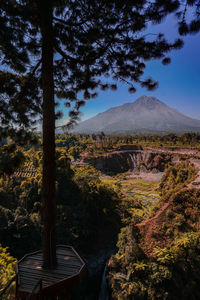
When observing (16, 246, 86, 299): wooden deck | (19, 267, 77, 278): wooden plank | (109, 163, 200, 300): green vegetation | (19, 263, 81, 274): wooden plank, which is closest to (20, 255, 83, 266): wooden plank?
(16, 246, 86, 299): wooden deck

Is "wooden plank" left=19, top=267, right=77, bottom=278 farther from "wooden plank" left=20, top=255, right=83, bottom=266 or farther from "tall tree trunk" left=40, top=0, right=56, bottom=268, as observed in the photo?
"wooden plank" left=20, top=255, right=83, bottom=266

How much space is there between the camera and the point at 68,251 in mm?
3678

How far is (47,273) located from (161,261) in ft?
20.0

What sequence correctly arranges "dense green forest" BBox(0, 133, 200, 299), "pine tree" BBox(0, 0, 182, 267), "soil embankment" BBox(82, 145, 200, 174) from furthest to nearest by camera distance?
"soil embankment" BBox(82, 145, 200, 174), "dense green forest" BBox(0, 133, 200, 299), "pine tree" BBox(0, 0, 182, 267)

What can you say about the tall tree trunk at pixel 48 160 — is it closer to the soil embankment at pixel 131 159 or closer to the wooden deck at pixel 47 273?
the wooden deck at pixel 47 273

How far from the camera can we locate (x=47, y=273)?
2943 mm

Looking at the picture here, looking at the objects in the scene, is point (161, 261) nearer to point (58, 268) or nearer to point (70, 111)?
point (58, 268)

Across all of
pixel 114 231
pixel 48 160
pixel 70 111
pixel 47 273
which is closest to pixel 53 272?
pixel 47 273

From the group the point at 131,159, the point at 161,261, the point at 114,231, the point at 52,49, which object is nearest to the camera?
the point at 52,49

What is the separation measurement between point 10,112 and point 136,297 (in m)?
8.63

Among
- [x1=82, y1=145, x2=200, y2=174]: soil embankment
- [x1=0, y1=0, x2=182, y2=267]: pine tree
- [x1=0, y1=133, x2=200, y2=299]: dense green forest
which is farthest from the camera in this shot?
[x1=82, y1=145, x2=200, y2=174]: soil embankment

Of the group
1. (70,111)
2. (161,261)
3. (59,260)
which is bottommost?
(161,261)

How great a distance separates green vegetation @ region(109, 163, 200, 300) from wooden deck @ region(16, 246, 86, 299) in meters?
5.39

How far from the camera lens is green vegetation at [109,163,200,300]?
21.5 ft
